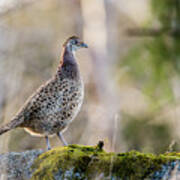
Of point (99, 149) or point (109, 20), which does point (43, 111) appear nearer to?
point (99, 149)

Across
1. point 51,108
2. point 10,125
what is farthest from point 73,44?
point 10,125

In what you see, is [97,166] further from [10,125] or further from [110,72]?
[110,72]

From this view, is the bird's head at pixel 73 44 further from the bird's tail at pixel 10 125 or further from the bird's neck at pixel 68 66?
the bird's tail at pixel 10 125

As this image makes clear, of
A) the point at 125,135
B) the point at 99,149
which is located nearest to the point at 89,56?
the point at 125,135

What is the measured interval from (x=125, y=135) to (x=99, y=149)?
8.19 meters

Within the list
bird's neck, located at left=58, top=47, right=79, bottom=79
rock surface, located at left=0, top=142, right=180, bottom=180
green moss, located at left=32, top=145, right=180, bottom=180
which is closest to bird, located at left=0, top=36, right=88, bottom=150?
bird's neck, located at left=58, top=47, right=79, bottom=79

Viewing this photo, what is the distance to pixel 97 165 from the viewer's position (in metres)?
3.84

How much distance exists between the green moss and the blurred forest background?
5583mm

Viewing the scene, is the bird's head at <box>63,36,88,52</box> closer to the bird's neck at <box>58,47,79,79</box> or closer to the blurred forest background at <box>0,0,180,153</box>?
the bird's neck at <box>58,47,79,79</box>

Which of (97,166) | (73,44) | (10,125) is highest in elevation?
(73,44)

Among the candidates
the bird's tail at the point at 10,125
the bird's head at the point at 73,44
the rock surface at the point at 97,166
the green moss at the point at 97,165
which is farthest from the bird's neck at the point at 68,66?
the green moss at the point at 97,165

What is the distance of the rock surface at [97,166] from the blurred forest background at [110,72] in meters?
5.42

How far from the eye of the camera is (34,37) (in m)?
14.4

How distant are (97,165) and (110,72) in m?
9.57
